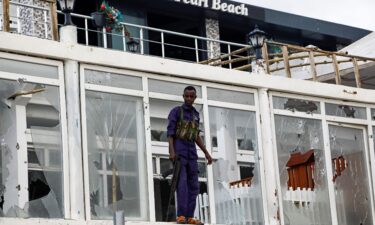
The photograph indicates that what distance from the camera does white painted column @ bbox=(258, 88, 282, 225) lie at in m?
17.6

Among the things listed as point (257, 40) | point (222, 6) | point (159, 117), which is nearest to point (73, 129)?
point (159, 117)

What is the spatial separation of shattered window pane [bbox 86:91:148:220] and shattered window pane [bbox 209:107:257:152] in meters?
1.38

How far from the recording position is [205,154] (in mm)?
16172

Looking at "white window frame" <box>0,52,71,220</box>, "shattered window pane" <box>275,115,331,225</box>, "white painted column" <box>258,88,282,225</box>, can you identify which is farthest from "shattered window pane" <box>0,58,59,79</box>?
"shattered window pane" <box>275,115,331,225</box>

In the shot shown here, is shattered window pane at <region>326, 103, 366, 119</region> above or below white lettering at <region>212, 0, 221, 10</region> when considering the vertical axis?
below

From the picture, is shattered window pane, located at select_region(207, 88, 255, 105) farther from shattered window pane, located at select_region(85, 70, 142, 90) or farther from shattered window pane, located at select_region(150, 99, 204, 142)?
shattered window pane, located at select_region(85, 70, 142, 90)

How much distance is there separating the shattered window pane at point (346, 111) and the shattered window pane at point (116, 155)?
151 inches

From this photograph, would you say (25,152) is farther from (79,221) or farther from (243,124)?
(243,124)

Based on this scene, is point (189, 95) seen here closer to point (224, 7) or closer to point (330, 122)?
Result: point (330, 122)

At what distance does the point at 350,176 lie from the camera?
18.9m

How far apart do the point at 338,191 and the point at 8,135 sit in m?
6.06

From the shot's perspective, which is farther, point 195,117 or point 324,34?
point 324,34

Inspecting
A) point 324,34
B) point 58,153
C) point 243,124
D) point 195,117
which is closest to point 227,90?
point 243,124

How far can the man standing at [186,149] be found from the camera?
614 inches
